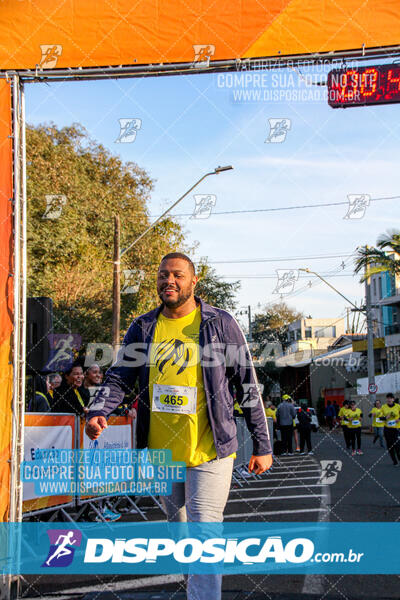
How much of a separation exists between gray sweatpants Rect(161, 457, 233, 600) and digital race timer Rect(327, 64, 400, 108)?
10.8 feet

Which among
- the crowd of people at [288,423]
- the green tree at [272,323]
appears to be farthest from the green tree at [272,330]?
the crowd of people at [288,423]

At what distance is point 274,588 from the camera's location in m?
5.26

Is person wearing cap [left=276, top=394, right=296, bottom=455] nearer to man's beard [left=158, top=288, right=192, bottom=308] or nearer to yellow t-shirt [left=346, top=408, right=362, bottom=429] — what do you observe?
yellow t-shirt [left=346, top=408, right=362, bottom=429]

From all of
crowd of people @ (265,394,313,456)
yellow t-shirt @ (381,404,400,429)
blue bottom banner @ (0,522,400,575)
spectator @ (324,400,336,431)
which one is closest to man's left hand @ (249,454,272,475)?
blue bottom banner @ (0,522,400,575)

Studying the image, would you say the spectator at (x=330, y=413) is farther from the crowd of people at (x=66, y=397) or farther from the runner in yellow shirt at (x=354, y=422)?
the crowd of people at (x=66, y=397)

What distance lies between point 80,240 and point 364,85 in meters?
21.9

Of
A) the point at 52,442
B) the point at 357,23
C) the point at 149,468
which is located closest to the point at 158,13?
the point at 357,23

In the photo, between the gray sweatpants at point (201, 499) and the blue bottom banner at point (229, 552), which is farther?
the blue bottom banner at point (229, 552)

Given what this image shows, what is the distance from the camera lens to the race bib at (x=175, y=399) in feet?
13.8

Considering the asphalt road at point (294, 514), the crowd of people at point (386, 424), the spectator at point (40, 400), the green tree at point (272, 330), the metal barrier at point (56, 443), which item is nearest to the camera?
the asphalt road at point (294, 514)

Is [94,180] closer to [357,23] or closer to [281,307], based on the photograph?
[357,23]

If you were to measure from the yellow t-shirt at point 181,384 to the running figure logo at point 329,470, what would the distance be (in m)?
9.40

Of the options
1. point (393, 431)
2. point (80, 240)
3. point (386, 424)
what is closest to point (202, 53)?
point (386, 424)

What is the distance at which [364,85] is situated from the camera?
596cm
